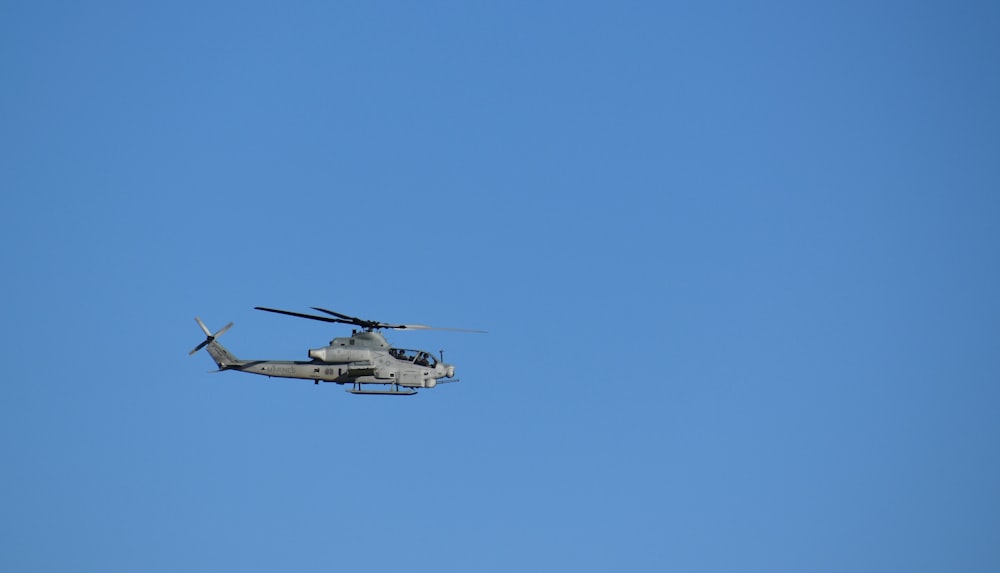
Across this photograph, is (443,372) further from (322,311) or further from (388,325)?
(322,311)

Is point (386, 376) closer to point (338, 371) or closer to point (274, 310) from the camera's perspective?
point (338, 371)

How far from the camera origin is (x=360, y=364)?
2331 inches

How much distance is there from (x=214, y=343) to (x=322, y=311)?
8182mm

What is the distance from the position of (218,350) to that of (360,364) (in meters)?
8.09

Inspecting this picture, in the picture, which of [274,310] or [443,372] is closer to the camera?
[274,310]

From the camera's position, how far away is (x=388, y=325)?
60438 millimetres

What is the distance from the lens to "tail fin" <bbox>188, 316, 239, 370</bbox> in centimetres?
6072

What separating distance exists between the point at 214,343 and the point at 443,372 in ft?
40.4

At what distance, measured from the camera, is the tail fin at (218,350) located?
199 feet

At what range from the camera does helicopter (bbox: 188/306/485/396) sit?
5919cm

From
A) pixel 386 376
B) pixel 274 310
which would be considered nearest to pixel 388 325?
pixel 386 376

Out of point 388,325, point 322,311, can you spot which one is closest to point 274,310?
point 322,311

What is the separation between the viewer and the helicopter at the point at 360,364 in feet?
194

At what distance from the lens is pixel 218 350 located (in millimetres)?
61344
